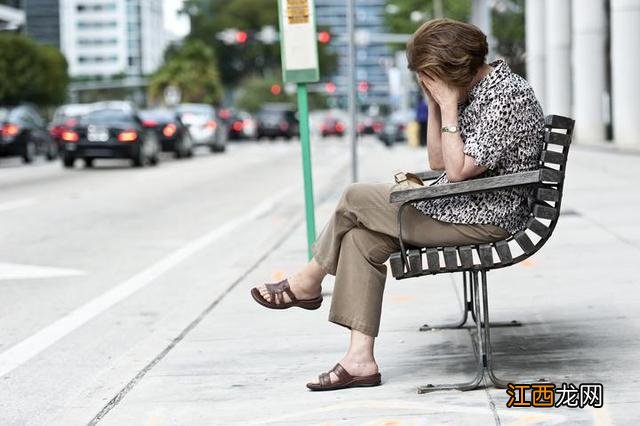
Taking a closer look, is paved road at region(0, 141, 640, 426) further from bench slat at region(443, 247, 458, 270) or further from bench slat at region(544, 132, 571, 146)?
bench slat at region(544, 132, 571, 146)

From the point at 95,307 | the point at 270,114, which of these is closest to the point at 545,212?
the point at 95,307

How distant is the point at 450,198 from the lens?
5.71 m

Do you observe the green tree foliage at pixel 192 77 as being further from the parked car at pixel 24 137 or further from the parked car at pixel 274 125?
the parked car at pixel 24 137

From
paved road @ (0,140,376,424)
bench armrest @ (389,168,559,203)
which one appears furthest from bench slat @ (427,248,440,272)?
paved road @ (0,140,376,424)

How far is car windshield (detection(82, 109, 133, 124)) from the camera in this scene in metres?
32.8

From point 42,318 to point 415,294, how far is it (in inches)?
89.9

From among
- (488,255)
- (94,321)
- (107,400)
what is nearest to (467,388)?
(488,255)

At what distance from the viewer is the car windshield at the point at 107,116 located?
Result: 32.8 m

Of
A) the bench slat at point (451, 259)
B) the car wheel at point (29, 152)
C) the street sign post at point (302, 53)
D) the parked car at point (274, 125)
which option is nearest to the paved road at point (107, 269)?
the street sign post at point (302, 53)

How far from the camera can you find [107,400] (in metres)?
5.69

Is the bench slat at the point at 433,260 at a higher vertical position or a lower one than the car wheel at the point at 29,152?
higher

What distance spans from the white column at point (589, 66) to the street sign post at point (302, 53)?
1114 inches

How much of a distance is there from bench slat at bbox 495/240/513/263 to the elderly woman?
5 centimetres

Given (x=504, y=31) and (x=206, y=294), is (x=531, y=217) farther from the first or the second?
(x=504, y=31)
